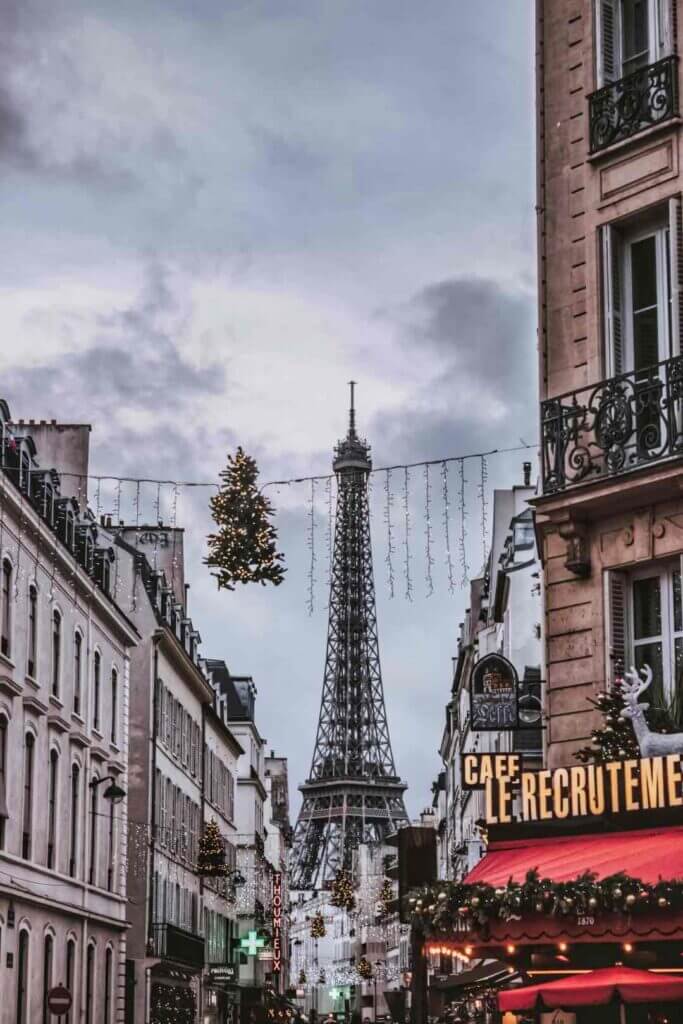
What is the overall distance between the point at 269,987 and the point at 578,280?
88300 millimetres

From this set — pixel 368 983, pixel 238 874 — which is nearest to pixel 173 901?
pixel 238 874

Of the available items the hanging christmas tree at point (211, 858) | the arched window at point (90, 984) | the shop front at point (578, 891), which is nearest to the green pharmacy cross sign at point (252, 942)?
the hanging christmas tree at point (211, 858)

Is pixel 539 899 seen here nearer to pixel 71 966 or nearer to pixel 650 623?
pixel 650 623

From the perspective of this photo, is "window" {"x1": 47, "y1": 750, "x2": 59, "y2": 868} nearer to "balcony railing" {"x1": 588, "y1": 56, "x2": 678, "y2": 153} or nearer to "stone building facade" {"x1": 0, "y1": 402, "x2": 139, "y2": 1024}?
"stone building facade" {"x1": 0, "y1": 402, "x2": 139, "y2": 1024}

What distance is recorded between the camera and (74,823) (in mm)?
45094

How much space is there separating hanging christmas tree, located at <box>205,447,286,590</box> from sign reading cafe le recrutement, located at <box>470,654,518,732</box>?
3299 millimetres

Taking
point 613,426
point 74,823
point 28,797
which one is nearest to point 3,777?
point 28,797

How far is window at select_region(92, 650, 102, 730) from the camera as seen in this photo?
156 ft

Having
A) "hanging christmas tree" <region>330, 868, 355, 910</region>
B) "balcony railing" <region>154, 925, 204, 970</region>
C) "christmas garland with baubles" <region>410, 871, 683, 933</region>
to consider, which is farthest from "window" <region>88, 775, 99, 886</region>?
"hanging christmas tree" <region>330, 868, 355, 910</region>

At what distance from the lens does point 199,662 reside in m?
70.3

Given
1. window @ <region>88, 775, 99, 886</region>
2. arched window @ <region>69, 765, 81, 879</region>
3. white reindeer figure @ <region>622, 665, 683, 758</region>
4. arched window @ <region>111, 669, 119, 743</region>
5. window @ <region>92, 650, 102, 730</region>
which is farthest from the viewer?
arched window @ <region>111, 669, 119, 743</region>

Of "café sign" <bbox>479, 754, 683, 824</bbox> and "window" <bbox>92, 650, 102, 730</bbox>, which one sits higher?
"window" <bbox>92, 650, 102, 730</bbox>

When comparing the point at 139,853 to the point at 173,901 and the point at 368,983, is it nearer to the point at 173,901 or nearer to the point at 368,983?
the point at 173,901

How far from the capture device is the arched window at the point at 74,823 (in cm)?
4462
